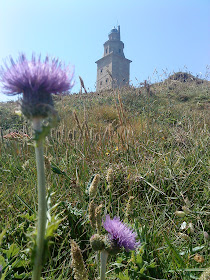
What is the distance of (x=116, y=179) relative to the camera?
199cm

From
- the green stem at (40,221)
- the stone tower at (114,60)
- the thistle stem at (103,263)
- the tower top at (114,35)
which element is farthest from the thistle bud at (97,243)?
the tower top at (114,35)

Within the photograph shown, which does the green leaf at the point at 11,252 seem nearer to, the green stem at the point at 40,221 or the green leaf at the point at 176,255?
the green stem at the point at 40,221

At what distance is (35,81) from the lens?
66cm

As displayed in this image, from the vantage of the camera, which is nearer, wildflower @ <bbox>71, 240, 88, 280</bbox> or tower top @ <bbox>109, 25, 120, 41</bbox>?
wildflower @ <bbox>71, 240, 88, 280</bbox>

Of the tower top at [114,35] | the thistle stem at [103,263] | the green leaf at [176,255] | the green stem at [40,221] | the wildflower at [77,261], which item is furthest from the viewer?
the tower top at [114,35]

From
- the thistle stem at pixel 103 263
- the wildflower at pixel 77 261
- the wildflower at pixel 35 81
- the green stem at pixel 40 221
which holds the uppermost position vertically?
the wildflower at pixel 35 81

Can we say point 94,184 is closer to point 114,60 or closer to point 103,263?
point 103,263

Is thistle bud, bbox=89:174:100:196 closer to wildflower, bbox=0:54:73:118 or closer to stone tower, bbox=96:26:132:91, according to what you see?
wildflower, bbox=0:54:73:118

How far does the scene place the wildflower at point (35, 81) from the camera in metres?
0.65

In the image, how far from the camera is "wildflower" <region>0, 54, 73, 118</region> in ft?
2.15

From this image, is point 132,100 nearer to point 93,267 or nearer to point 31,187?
point 31,187

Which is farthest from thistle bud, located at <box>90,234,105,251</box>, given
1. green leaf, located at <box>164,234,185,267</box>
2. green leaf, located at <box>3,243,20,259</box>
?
green leaf, located at <box>3,243,20,259</box>

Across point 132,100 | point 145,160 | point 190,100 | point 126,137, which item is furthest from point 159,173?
point 190,100

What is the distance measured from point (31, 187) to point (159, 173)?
1105 mm
